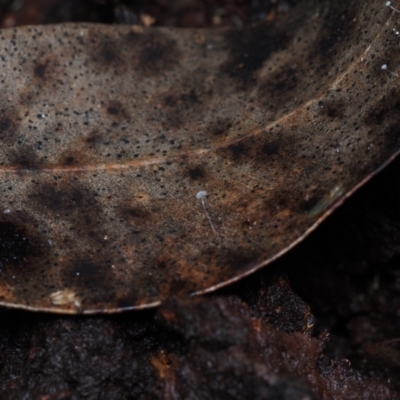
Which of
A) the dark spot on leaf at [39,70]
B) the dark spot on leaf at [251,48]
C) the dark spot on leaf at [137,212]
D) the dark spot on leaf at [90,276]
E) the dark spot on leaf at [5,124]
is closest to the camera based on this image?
the dark spot on leaf at [90,276]

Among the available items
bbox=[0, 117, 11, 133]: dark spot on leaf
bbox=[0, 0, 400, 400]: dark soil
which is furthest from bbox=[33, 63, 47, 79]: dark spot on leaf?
bbox=[0, 0, 400, 400]: dark soil

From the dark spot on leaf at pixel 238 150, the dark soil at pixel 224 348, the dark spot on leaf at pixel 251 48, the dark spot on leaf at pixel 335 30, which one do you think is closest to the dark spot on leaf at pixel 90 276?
the dark soil at pixel 224 348

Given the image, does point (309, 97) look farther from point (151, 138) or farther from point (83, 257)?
point (83, 257)

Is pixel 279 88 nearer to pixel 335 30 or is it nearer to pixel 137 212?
pixel 335 30

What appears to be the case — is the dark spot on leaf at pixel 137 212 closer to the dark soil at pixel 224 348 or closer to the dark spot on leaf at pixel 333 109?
the dark soil at pixel 224 348

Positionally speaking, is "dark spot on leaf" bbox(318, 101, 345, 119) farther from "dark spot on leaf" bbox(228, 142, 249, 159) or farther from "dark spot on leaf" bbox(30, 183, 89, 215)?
"dark spot on leaf" bbox(30, 183, 89, 215)

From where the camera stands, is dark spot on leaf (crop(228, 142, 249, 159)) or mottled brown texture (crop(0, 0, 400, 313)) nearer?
mottled brown texture (crop(0, 0, 400, 313))

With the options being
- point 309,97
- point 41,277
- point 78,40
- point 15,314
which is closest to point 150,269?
point 41,277

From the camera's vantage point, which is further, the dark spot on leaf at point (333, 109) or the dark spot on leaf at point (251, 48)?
the dark spot on leaf at point (251, 48)
